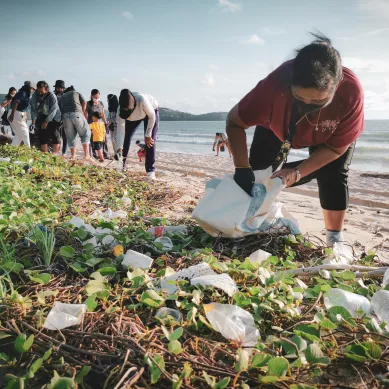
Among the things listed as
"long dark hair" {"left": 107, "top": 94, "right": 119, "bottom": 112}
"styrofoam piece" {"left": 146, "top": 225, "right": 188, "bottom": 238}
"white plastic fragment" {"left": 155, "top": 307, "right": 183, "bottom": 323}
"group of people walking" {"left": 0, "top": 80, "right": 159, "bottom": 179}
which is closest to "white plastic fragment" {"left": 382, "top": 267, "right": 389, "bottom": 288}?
"white plastic fragment" {"left": 155, "top": 307, "right": 183, "bottom": 323}

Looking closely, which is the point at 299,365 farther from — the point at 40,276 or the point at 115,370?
the point at 40,276

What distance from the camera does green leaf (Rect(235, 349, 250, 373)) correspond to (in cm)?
94

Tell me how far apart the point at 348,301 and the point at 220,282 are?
50 centimetres

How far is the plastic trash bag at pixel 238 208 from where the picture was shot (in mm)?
1987

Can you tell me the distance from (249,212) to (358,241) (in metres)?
1.34

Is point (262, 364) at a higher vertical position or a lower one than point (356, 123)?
lower

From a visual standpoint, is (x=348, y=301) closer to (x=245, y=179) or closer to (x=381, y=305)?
(x=381, y=305)

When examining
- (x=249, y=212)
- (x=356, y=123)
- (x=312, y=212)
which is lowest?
(x=312, y=212)

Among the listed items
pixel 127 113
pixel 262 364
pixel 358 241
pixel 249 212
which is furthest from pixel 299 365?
pixel 127 113

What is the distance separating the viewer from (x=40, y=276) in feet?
4.42

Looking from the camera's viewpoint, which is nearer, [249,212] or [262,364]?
[262,364]

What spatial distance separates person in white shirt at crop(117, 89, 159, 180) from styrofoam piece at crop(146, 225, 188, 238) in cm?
266

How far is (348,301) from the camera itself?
1325 millimetres

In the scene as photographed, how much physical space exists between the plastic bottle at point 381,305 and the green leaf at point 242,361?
611mm
